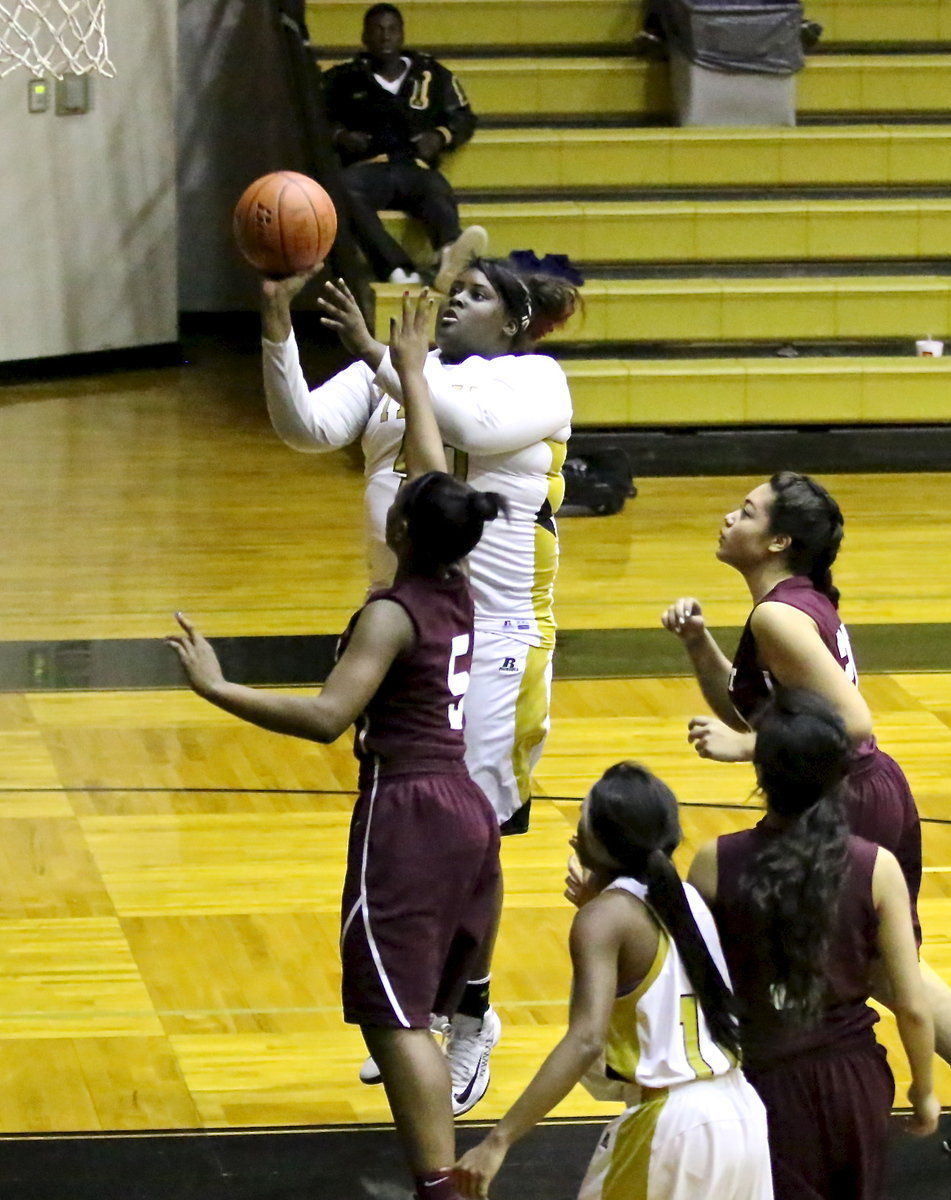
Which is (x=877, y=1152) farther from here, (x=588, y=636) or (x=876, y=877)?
(x=588, y=636)

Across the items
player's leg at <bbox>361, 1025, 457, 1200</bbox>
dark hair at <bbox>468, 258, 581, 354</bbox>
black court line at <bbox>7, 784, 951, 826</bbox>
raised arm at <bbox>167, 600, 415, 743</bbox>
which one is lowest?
black court line at <bbox>7, 784, 951, 826</bbox>

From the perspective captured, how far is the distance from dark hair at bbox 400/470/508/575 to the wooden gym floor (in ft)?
3.88

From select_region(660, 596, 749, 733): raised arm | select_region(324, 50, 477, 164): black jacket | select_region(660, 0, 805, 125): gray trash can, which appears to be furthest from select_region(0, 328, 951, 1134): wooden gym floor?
select_region(660, 0, 805, 125): gray trash can

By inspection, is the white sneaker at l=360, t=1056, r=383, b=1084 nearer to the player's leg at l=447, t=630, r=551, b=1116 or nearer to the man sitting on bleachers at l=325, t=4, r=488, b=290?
the player's leg at l=447, t=630, r=551, b=1116

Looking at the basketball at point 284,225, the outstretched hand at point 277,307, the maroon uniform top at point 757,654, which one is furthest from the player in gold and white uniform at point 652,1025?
the basketball at point 284,225

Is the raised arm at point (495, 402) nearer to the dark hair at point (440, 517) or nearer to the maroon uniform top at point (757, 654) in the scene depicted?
the dark hair at point (440, 517)

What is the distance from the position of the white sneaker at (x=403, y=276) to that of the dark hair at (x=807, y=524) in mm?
6789

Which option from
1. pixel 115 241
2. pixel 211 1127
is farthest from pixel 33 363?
pixel 211 1127

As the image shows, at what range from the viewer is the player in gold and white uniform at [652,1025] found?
255 cm

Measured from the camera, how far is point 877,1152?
8.90 feet

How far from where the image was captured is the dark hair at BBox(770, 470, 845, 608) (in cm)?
334

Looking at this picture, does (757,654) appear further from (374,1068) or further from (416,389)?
(374,1068)

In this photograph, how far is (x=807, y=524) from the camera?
3.34 m

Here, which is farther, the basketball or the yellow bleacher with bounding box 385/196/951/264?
the yellow bleacher with bounding box 385/196/951/264
